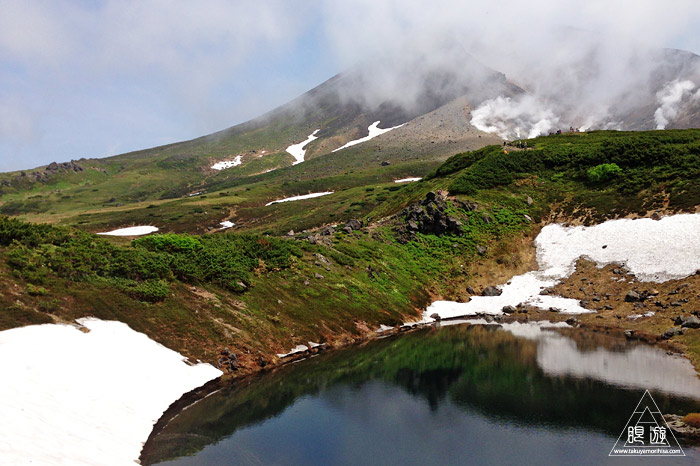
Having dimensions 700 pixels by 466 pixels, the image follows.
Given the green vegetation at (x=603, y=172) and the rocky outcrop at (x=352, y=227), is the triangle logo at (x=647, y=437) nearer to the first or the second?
the rocky outcrop at (x=352, y=227)

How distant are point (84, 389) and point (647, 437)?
85.5 feet

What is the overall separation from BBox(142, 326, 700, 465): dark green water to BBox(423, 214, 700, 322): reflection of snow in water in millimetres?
14029

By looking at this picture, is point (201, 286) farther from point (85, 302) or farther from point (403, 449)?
point (403, 449)

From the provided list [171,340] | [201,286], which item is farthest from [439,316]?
[171,340]

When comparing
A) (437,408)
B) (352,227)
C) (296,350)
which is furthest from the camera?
(352,227)

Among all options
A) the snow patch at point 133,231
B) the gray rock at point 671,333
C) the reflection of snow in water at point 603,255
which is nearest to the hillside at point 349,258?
the gray rock at point 671,333

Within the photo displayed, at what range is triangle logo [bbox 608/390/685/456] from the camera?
19156 millimetres

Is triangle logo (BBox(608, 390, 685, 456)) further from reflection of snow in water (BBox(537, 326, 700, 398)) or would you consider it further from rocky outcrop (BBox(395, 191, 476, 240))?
rocky outcrop (BBox(395, 191, 476, 240))

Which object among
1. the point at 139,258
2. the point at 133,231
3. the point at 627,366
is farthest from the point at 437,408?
the point at 133,231

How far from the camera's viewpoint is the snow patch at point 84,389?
16.7 m

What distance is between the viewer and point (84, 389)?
22016mm

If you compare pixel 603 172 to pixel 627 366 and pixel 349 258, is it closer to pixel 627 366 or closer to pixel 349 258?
pixel 349 258

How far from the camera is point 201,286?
3734 cm

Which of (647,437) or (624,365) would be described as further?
(624,365)
